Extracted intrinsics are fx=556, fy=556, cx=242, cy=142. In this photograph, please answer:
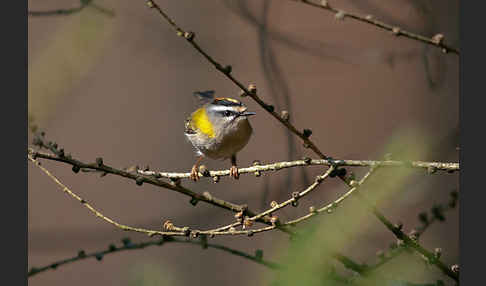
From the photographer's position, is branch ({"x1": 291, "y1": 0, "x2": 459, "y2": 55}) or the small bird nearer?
branch ({"x1": 291, "y1": 0, "x2": 459, "y2": 55})

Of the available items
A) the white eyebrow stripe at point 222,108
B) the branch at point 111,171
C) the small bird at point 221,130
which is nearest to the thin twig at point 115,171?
the branch at point 111,171

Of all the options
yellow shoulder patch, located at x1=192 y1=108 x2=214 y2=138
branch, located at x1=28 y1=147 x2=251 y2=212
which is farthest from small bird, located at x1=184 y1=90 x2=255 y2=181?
branch, located at x1=28 y1=147 x2=251 y2=212

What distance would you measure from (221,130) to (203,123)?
0.15 meters

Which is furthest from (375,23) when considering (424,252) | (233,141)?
(233,141)

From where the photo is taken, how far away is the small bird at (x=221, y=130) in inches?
72.3

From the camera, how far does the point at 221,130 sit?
1866mm

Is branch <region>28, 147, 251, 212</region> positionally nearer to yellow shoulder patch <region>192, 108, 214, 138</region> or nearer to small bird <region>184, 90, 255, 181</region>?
small bird <region>184, 90, 255, 181</region>

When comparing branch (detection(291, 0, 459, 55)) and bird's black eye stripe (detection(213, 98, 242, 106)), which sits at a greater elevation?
bird's black eye stripe (detection(213, 98, 242, 106))

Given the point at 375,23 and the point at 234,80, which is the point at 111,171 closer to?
the point at 234,80

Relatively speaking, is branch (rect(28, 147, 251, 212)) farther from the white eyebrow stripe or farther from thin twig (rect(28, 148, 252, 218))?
the white eyebrow stripe

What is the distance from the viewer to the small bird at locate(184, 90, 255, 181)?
72.3 inches

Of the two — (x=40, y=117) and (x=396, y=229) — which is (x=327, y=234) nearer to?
(x=396, y=229)

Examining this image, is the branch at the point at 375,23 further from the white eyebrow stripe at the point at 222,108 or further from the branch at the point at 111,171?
the white eyebrow stripe at the point at 222,108

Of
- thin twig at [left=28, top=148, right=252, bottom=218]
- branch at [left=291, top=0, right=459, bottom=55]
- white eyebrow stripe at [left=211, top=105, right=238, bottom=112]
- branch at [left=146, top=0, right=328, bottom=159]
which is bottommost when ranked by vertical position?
thin twig at [left=28, top=148, right=252, bottom=218]
